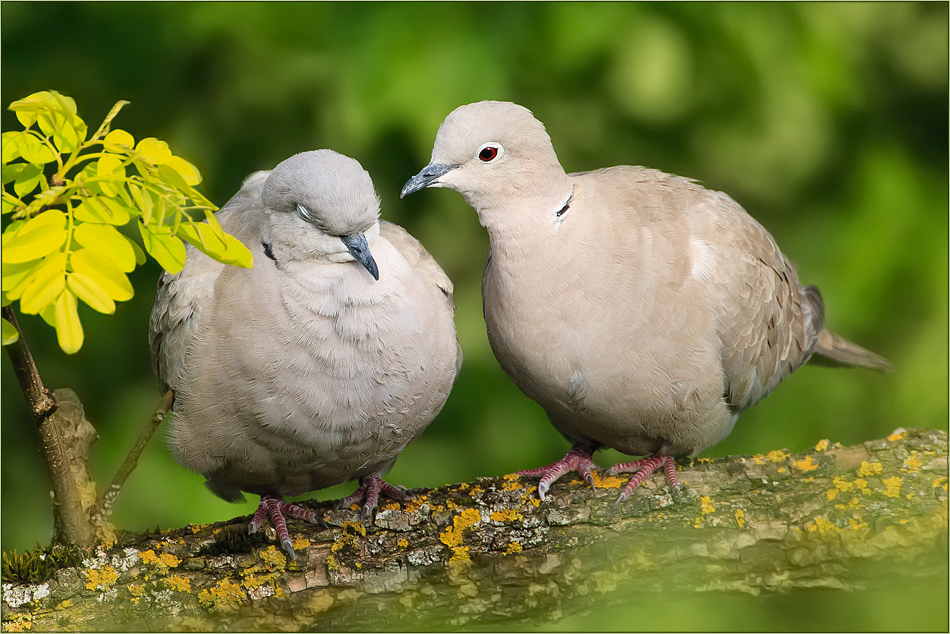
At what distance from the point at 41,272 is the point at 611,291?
1615mm

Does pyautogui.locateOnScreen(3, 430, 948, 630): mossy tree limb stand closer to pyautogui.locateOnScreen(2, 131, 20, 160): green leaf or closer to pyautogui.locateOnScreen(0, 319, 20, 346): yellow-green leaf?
pyautogui.locateOnScreen(0, 319, 20, 346): yellow-green leaf

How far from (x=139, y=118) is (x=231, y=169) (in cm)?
47

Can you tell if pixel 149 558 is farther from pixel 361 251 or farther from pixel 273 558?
pixel 361 251

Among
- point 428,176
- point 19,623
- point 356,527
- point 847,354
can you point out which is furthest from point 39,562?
point 847,354

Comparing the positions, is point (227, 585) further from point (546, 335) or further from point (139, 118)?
point (139, 118)

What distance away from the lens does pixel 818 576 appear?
245cm

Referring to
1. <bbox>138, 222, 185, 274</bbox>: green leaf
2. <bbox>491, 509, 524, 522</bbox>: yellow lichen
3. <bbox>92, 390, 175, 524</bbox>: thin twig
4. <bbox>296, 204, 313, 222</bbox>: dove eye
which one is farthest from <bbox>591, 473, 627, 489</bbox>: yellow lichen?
<bbox>138, 222, 185, 274</bbox>: green leaf

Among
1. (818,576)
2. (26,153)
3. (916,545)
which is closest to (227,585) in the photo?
(26,153)

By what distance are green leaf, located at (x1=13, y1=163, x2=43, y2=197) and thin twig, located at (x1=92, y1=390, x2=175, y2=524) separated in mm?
677

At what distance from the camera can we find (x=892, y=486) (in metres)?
2.65

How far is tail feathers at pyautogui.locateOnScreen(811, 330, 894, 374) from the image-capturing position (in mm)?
3578

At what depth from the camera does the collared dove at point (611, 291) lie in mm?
2545

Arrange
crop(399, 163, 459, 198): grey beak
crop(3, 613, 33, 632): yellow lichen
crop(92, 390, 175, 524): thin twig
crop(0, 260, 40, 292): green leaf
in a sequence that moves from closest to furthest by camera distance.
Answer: crop(0, 260, 40, 292): green leaf
crop(92, 390, 175, 524): thin twig
crop(3, 613, 33, 632): yellow lichen
crop(399, 163, 459, 198): grey beak

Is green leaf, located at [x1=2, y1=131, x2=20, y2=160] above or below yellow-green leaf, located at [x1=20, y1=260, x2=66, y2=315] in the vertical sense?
above
